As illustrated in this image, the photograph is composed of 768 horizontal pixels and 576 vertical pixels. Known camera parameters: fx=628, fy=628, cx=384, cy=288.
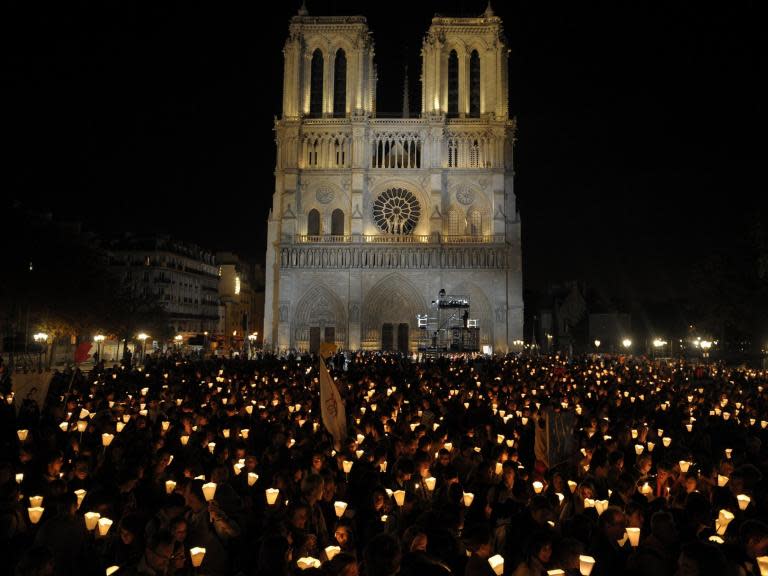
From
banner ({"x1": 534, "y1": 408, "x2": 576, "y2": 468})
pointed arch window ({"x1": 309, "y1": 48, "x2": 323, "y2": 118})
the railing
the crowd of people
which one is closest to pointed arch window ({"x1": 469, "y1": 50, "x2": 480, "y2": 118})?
the railing

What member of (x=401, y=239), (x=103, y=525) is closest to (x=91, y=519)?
(x=103, y=525)

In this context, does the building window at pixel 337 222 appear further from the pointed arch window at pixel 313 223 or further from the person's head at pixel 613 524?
the person's head at pixel 613 524

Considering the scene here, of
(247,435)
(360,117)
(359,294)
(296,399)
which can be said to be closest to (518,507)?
(247,435)

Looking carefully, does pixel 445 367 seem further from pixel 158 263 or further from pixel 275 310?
pixel 158 263

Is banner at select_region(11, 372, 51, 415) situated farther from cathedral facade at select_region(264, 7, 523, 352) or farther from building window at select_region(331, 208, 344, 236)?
building window at select_region(331, 208, 344, 236)

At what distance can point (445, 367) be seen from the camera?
85.1 feet

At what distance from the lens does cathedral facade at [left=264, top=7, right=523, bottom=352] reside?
1980 inches

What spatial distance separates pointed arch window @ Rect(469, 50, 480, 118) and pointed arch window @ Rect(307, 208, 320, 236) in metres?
15.6

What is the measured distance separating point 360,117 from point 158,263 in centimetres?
2840

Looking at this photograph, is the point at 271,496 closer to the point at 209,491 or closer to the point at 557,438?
the point at 209,491

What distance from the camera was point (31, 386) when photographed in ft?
41.8

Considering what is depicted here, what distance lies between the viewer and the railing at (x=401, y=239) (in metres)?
50.5

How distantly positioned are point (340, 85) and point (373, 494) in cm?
5097

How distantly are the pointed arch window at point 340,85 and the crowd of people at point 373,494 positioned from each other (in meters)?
43.4
